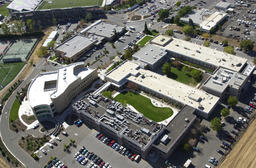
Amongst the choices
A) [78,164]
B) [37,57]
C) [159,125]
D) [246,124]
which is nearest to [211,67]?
[246,124]

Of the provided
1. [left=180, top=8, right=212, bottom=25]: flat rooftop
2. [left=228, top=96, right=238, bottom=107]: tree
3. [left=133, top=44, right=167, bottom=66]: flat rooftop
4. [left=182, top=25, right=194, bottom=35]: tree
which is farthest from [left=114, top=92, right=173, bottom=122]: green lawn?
[left=180, top=8, right=212, bottom=25]: flat rooftop

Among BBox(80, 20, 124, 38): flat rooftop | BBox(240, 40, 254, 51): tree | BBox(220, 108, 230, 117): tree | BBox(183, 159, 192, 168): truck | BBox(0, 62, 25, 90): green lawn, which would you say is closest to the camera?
BBox(183, 159, 192, 168): truck

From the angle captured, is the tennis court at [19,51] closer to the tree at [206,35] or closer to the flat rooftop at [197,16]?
the flat rooftop at [197,16]

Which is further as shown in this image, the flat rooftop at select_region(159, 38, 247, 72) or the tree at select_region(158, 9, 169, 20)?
the tree at select_region(158, 9, 169, 20)

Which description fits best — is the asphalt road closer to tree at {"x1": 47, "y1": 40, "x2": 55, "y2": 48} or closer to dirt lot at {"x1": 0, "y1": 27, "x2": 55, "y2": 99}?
dirt lot at {"x1": 0, "y1": 27, "x2": 55, "y2": 99}

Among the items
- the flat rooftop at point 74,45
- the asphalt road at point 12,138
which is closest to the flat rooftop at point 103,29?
the flat rooftop at point 74,45

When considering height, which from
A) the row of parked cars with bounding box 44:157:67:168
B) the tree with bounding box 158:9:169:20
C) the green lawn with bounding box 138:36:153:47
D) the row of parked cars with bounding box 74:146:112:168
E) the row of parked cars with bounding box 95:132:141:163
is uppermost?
the tree with bounding box 158:9:169:20

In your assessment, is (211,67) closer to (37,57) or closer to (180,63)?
(180,63)
